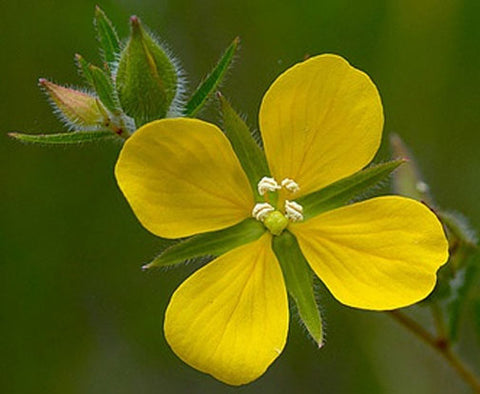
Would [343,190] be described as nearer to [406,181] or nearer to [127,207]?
[406,181]

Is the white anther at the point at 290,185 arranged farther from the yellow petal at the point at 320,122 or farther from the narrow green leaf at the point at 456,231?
the narrow green leaf at the point at 456,231

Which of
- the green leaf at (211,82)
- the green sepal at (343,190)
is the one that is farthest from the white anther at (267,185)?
the green leaf at (211,82)

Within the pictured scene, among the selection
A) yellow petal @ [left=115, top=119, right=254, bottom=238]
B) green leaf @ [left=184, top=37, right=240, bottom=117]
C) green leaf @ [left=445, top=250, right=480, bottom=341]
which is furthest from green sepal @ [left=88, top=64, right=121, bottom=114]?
green leaf @ [left=445, top=250, right=480, bottom=341]

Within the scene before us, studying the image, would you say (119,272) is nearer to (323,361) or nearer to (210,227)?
(323,361)

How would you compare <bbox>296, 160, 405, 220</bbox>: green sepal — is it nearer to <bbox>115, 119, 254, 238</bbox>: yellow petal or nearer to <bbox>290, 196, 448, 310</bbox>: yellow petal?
<bbox>290, 196, 448, 310</bbox>: yellow petal

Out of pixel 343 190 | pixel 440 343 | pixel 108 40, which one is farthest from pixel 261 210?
pixel 440 343
